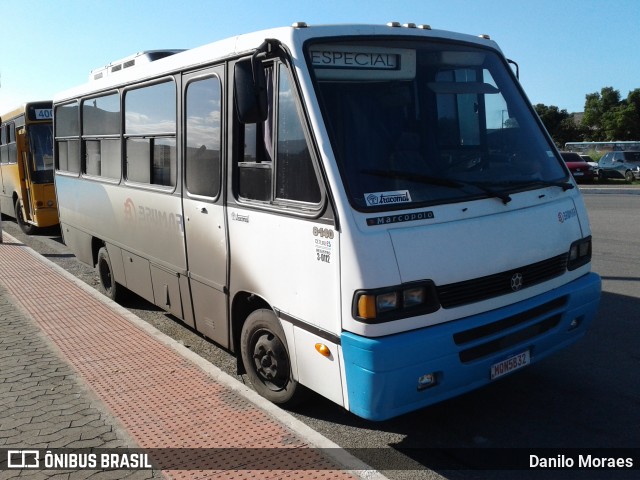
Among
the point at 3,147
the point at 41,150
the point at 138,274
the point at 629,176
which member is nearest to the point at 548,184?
the point at 138,274

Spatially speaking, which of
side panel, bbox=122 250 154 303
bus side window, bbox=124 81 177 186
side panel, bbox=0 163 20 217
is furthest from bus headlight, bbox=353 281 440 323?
side panel, bbox=0 163 20 217

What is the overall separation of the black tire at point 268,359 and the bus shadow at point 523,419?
25cm

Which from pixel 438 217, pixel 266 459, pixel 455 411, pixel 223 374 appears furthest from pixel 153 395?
pixel 438 217

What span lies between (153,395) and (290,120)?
2.46 m

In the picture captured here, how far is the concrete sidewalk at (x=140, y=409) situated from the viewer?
13.1 feet

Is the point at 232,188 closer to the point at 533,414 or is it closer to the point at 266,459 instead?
the point at 266,459

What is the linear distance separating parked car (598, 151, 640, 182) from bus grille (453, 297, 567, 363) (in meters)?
34.9

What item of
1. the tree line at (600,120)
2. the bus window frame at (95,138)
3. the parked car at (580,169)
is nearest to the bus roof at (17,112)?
the bus window frame at (95,138)

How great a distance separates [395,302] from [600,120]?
68.0m

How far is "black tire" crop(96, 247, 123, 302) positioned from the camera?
27.6 ft

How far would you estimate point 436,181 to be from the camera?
4195mm

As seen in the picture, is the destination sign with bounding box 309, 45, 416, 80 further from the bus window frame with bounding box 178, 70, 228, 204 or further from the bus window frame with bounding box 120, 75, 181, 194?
the bus window frame with bounding box 120, 75, 181, 194

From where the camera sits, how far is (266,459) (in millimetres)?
4023

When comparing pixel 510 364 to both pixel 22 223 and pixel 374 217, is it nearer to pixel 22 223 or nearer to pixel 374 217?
pixel 374 217
